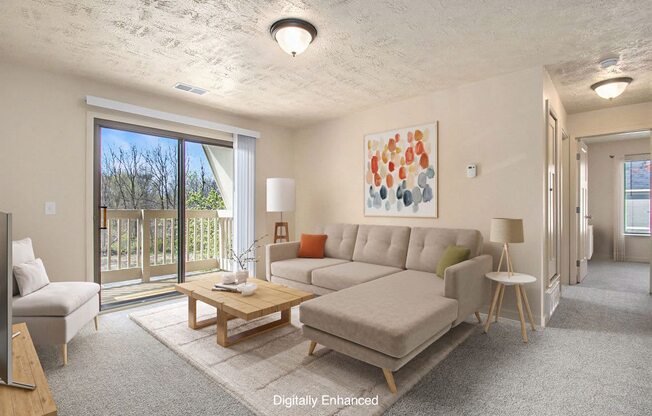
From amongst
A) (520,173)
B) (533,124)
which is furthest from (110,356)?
(533,124)

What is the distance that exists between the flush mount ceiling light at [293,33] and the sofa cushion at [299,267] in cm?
227

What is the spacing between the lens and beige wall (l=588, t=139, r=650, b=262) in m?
6.39

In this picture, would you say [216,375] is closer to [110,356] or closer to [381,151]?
[110,356]

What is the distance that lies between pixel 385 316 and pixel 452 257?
1230mm

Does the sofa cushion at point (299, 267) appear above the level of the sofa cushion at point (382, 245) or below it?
below

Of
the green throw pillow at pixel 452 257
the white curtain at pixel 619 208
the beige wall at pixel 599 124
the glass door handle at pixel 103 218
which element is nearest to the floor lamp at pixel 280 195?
the glass door handle at pixel 103 218

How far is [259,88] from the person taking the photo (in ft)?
11.9

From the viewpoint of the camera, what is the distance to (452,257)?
117 inches

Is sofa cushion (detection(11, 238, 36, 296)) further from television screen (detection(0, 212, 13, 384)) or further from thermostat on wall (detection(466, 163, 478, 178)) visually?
thermostat on wall (detection(466, 163, 478, 178))

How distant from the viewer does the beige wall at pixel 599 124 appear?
13.0ft

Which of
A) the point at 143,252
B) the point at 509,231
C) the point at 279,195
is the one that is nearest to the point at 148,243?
the point at 143,252

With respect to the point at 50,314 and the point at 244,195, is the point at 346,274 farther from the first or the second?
the point at 50,314

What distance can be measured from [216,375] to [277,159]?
3647mm

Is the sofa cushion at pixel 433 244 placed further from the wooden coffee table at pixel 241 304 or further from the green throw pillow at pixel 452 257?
the wooden coffee table at pixel 241 304
